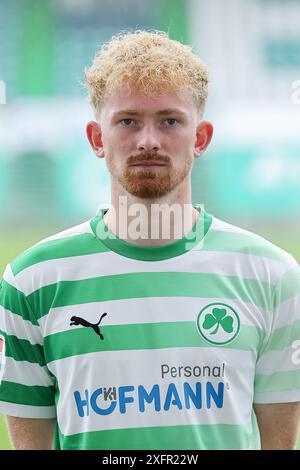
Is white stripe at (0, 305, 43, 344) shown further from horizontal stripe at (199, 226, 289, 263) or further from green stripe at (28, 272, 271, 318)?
horizontal stripe at (199, 226, 289, 263)

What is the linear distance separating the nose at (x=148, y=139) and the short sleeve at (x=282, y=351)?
0.44 meters

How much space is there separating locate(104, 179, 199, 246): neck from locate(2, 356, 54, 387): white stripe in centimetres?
37

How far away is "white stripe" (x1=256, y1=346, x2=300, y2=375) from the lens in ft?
5.48

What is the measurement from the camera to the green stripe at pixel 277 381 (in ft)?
5.52

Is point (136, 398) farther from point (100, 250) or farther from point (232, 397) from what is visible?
point (100, 250)

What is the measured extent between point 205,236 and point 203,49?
9659 mm

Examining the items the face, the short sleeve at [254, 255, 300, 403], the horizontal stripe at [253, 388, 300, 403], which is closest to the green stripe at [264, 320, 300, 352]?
the short sleeve at [254, 255, 300, 403]

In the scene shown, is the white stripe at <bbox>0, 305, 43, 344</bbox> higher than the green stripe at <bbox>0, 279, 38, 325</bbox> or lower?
lower

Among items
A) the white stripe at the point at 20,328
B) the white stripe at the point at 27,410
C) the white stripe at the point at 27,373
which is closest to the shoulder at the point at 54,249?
the white stripe at the point at 20,328

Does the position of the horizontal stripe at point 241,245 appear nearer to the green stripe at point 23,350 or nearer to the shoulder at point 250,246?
the shoulder at point 250,246

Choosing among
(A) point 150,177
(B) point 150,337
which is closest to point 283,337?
(B) point 150,337

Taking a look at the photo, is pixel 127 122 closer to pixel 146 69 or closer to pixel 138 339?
pixel 146 69

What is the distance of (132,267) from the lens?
1661mm

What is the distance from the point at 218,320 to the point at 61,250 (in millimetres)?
411
